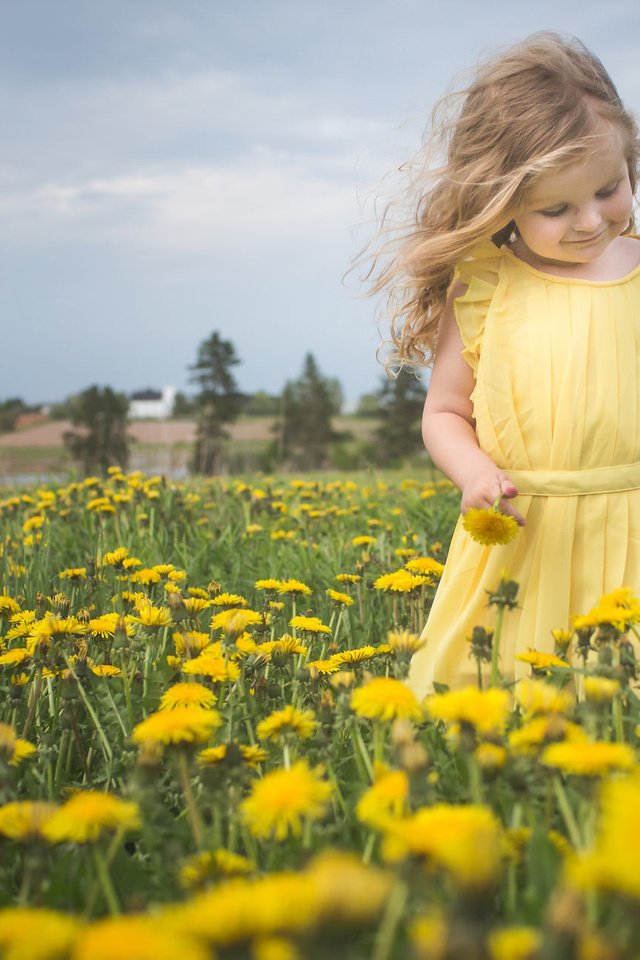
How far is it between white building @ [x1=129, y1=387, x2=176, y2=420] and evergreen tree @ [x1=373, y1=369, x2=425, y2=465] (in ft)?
27.2

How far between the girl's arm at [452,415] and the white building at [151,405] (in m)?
6.57

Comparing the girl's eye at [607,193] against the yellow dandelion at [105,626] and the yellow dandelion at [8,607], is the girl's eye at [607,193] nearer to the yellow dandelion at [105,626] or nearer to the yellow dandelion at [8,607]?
the yellow dandelion at [105,626]

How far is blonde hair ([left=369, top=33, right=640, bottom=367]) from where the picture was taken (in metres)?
1.96

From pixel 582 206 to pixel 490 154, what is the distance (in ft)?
0.93

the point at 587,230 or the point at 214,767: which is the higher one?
the point at 587,230

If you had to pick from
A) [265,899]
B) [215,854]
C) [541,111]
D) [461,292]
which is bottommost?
[215,854]

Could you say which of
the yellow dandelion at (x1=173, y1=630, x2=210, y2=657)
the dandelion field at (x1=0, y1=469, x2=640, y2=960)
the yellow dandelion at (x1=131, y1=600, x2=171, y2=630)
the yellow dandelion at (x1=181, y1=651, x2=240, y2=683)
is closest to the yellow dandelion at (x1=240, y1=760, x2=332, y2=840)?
the dandelion field at (x1=0, y1=469, x2=640, y2=960)

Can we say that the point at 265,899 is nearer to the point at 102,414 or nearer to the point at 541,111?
the point at 541,111

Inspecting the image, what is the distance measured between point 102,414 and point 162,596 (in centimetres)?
2787

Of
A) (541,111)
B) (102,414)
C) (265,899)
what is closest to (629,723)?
(265,899)

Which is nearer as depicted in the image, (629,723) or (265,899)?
(265,899)

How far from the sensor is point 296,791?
0.80 m

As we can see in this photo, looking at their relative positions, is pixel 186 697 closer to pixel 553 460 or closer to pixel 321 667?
pixel 321 667

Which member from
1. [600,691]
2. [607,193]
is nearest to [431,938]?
[600,691]
